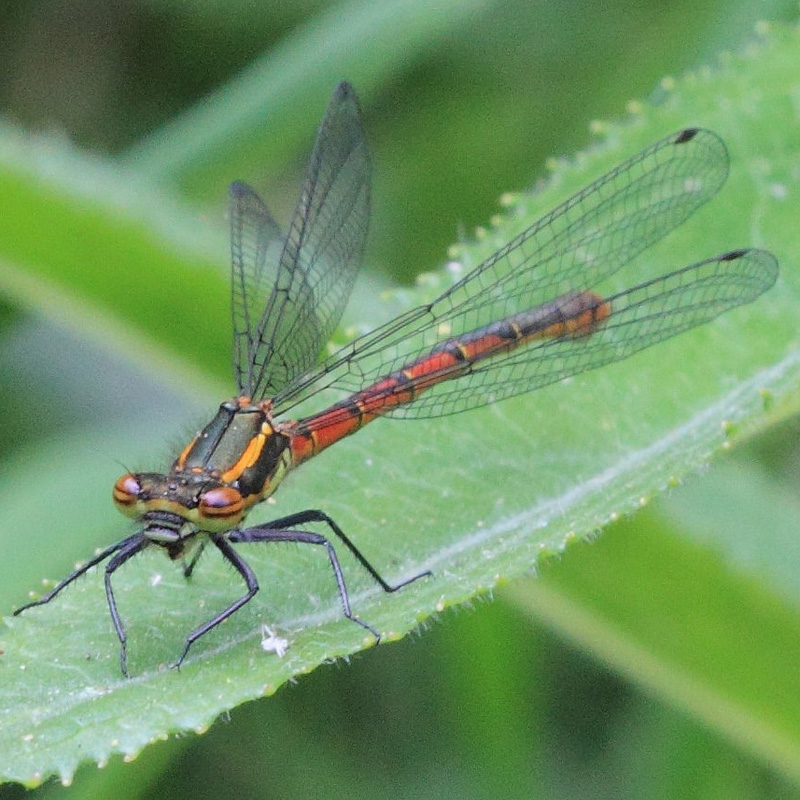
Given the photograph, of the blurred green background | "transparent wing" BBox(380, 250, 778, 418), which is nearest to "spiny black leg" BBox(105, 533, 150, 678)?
"transparent wing" BBox(380, 250, 778, 418)

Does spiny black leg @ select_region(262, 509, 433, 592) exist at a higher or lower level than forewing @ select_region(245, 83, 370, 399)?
lower

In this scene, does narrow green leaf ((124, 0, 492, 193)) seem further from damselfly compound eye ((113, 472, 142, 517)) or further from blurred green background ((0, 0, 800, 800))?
damselfly compound eye ((113, 472, 142, 517))

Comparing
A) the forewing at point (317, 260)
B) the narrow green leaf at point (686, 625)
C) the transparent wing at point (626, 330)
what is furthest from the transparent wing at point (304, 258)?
the narrow green leaf at point (686, 625)

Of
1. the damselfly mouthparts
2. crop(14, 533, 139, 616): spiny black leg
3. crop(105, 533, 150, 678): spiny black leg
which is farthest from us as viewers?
the damselfly mouthparts

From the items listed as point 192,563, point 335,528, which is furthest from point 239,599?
point 335,528

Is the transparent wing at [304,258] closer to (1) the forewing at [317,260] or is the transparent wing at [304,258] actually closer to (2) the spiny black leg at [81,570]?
(1) the forewing at [317,260]

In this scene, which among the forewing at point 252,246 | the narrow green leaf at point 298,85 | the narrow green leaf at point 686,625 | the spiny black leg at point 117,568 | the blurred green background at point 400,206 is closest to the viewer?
the spiny black leg at point 117,568

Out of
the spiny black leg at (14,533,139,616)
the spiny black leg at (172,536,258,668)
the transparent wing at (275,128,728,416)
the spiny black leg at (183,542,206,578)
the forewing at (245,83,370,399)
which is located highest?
the forewing at (245,83,370,399)
